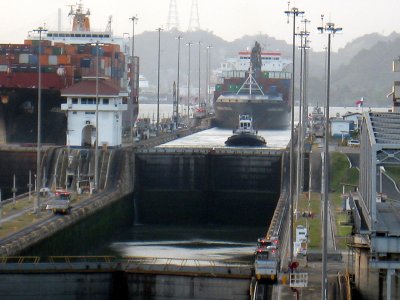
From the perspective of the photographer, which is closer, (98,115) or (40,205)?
(40,205)

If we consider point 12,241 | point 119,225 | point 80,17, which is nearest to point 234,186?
point 119,225

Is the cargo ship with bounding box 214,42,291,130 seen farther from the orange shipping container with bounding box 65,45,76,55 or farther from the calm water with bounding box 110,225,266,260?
the calm water with bounding box 110,225,266,260

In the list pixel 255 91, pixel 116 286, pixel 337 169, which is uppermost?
pixel 255 91

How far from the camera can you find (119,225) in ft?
205

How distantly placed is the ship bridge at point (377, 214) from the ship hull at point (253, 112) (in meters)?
105

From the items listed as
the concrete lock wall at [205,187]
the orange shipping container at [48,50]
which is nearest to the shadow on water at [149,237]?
the concrete lock wall at [205,187]

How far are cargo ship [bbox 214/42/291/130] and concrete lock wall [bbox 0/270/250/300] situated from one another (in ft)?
335

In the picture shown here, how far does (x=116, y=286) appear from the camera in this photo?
3981 cm

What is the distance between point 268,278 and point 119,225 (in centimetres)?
2773

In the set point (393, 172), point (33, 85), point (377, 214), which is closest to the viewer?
point (377, 214)

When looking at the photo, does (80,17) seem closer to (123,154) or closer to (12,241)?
(123,154)

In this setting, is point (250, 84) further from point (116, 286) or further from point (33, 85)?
A: point (116, 286)

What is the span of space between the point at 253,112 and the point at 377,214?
11020cm

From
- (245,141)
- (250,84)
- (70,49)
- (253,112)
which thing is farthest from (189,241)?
(250,84)
